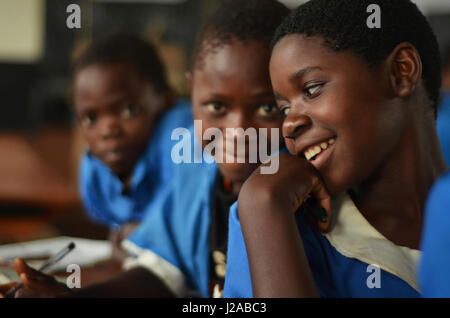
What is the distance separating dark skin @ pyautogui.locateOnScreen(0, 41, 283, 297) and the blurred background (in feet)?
5.68

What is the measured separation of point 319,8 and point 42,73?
2557 millimetres

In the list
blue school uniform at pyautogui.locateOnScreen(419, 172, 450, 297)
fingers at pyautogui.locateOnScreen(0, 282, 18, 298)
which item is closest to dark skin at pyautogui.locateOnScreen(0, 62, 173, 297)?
fingers at pyautogui.locateOnScreen(0, 282, 18, 298)

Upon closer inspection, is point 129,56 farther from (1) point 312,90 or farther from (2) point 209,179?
(1) point 312,90

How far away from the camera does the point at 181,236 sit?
0.76 metres

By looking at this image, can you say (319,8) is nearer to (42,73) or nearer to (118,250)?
(118,250)

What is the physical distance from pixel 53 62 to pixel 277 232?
106 inches

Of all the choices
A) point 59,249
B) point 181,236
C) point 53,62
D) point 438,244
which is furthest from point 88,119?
point 53,62

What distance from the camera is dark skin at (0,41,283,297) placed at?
0.59 metres

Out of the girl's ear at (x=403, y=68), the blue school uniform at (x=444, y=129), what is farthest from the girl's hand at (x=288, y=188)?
the blue school uniform at (x=444, y=129)

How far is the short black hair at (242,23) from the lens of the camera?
61cm

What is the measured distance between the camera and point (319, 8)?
1.60 ft

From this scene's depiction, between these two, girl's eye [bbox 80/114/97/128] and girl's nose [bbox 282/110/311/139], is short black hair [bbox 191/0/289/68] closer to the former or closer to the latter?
girl's nose [bbox 282/110/311/139]

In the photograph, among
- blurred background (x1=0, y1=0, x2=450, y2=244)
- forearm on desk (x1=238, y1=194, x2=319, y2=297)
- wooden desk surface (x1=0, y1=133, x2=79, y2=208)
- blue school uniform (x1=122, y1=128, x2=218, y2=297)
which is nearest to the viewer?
forearm on desk (x1=238, y1=194, x2=319, y2=297)

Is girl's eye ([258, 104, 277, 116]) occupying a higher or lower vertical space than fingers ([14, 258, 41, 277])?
higher
